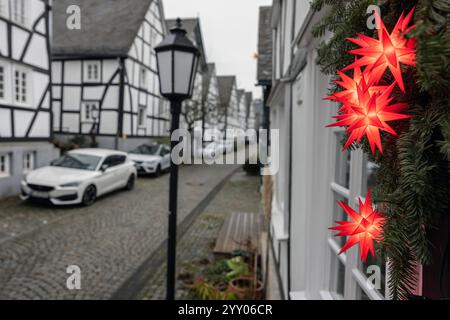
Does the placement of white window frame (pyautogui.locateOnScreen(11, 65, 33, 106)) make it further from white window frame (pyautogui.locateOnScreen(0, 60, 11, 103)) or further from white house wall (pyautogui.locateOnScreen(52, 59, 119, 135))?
white house wall (pyautogui.locateOnScreen(52, 59, 119, 135))

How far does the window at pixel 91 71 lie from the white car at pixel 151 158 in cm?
439

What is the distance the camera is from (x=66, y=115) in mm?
16719

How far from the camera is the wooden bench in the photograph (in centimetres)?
558

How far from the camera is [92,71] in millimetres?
16469

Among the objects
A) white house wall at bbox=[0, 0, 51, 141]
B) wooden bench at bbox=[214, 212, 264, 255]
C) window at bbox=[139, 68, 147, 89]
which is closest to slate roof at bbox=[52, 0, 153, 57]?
window at bbox=[139, 68, 147, 89]

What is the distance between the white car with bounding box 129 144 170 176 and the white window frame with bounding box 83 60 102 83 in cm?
433

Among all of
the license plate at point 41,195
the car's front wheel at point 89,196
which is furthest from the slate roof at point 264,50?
the license plate at point 41,195

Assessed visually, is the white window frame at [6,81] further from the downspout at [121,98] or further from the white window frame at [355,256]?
the white window frame at [355,256]

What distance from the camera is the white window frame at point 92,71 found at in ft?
53.7

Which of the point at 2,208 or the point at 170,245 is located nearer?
the point at 170,245

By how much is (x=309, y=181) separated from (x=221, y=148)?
25.4 m
